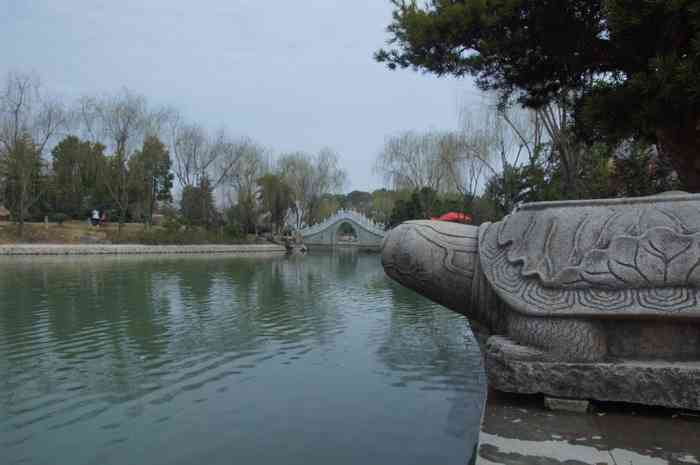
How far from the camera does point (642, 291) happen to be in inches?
95.1

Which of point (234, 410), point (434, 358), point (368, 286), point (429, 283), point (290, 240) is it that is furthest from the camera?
point (290, 240)

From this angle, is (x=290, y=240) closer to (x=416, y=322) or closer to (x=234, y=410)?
(x=416, y=322)

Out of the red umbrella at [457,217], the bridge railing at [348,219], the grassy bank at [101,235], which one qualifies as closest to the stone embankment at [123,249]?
the grassy bank at [101,235]

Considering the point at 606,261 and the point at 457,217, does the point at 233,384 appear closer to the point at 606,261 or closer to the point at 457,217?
the point at 606,261

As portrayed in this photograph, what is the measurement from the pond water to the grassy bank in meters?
20.0

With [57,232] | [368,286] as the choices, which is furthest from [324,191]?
[368,286]

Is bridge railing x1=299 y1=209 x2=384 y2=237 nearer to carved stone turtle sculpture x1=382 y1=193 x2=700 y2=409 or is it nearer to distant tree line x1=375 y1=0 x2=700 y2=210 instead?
distant tree line x1=375 y1=0 x2=700 y2=210

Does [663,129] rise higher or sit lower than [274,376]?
higher

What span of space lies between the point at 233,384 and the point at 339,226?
37907 mm

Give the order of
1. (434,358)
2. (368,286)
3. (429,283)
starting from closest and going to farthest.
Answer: (429,283) < (434,358) < (368,286)

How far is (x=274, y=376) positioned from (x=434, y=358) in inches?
62.7

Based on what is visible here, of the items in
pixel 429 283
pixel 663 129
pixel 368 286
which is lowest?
pixel 368 286

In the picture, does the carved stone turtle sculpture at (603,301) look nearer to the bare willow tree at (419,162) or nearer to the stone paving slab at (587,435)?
the stone paving slab at (587,435)

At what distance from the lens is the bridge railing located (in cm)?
4018
